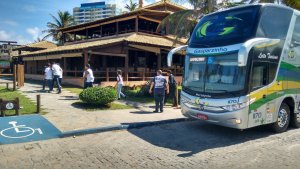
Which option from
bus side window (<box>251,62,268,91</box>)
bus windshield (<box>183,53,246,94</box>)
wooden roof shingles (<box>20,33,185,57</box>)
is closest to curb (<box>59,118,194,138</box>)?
bus windshield (<box>183,53,246,94</box>)

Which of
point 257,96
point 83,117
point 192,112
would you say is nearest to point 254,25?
point 257,96

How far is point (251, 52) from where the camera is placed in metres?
7.51

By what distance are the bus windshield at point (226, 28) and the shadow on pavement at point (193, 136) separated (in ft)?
8.61

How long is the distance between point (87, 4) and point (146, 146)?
109 metres

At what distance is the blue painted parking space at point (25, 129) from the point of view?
742 centimetres

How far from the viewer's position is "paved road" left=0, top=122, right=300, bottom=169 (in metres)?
5.82

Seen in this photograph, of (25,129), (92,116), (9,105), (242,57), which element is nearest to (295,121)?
(242,57)

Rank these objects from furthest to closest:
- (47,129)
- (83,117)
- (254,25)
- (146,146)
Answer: (83,117) → (47,129) → (254,25) → (146,146)

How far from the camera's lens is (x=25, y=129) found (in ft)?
26.8

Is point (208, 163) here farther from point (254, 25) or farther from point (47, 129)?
point (47, 129)

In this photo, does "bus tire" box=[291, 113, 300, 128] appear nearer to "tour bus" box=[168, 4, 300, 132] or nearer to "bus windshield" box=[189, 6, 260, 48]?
"tour bus" box=[168, 4, 300, 132]

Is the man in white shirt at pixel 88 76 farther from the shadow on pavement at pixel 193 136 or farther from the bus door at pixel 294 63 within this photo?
the bus door at pixel 294 63

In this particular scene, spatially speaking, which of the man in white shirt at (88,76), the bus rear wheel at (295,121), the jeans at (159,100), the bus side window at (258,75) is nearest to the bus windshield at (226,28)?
the bus side window at (258,75)

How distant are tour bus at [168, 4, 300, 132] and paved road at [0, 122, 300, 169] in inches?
23.7
